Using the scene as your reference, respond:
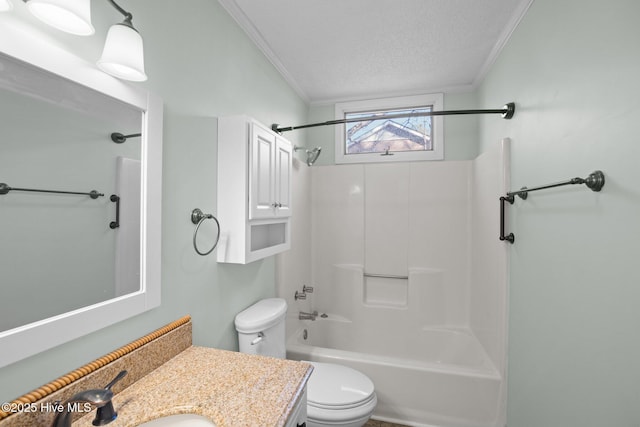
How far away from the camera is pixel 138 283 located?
1017 mm

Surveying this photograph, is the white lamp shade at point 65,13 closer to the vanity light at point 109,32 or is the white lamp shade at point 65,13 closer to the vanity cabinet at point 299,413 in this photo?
the vanity light at point 109,32

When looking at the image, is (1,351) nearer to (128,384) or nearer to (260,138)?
(128,384)

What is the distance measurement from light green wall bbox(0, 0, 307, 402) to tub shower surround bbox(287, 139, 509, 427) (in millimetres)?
947

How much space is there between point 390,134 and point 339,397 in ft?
7.69

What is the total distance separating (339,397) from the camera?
1473 mm

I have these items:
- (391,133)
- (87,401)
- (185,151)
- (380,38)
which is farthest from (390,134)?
(87,401)

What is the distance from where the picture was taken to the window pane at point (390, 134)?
279cm

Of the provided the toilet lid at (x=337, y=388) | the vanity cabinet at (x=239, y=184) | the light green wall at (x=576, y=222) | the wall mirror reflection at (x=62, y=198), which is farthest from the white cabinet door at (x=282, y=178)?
the light green wall at (x=576, y=222)

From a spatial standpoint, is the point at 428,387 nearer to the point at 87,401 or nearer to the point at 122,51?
the point at 87,401

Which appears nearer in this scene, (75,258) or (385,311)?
(75,258)

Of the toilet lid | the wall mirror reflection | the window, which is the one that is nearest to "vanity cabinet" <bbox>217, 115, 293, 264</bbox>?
the wall mirror reflection

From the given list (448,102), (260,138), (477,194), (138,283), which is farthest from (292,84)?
(138,283)

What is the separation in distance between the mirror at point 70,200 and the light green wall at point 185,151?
0.08 meters

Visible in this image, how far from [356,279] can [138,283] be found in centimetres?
212
